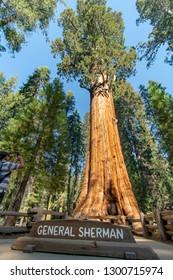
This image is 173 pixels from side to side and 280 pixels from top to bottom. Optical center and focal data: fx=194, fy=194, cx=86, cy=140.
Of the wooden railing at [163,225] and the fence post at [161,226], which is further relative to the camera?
the fence post at [161,226]

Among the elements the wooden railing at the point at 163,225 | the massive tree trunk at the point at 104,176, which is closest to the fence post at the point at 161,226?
the wooden railing at the point at 163,225

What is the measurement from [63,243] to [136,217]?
6.31m

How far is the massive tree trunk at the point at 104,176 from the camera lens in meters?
8.24

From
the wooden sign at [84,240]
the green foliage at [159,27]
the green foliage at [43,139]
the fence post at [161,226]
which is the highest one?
the green foliage at [159,27]

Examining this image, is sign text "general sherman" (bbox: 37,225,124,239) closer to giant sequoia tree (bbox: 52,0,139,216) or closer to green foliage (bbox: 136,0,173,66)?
giant sequoia tree (bbox: 52,0,139,216)

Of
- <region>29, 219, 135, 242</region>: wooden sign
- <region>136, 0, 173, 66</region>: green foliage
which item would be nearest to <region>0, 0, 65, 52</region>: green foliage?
<region>136, 0, 173, 66</region>: green foliage

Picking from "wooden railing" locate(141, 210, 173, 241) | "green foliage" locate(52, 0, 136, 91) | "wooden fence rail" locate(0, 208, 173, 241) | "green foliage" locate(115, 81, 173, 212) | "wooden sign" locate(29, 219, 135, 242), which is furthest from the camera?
"green foliage" locate(115, 81, 173, 212)

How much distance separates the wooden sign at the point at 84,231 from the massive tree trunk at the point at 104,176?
512 cm

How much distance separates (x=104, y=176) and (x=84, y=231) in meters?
6.43

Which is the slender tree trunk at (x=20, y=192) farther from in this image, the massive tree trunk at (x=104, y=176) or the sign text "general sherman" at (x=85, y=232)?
the sign text "general sherman" at (x=85, y=232)

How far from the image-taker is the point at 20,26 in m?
11.0

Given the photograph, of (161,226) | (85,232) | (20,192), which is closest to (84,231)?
(85,232)

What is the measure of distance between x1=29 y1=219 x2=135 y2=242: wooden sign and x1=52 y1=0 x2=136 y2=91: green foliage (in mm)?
9775

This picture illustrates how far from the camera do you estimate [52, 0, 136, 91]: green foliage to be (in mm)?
11586
